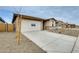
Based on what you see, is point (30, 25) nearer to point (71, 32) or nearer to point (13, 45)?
point (13, 45)

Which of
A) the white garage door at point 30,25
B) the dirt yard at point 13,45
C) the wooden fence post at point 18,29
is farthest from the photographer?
the white garage door at point 30,25

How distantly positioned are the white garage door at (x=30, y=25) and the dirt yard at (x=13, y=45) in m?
0.28

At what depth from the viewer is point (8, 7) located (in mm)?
2699

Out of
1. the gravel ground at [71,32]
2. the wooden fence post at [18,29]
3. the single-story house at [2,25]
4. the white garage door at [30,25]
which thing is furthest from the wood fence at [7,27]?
the gravel ground at [71,32]

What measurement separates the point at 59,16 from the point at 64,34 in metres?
0.54

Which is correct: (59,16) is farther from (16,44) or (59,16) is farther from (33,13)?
(16,44)

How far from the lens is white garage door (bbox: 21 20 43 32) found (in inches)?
113

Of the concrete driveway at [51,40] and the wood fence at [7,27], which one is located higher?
the wood fence at [7,27]

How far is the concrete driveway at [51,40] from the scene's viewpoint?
2.58 metres

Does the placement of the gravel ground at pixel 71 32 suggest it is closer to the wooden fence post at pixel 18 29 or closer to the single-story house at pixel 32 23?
the single-story house at pixel 32 23

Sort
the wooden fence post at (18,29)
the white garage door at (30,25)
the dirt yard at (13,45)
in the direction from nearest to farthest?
the dirt yard at (13,45) < the wooden fence post at (18,29) < the white garage door at (30,25)

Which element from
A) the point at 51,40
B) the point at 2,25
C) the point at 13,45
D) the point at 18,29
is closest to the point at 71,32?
the point at 51,40
